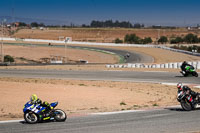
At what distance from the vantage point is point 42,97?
19.5 metres

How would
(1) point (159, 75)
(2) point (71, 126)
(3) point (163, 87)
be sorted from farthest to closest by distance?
1. (1) point (159, 75)
2. (3) point (163, 87)
3. (2) point (71, 126)

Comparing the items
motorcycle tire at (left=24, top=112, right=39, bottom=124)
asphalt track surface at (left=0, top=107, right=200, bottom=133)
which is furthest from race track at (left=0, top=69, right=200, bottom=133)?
motorcycle tire at (left=24, top=112, right=39, bottom=124)

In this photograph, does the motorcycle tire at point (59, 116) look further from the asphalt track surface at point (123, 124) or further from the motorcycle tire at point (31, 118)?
the motorcycle tire at point (31, 118)

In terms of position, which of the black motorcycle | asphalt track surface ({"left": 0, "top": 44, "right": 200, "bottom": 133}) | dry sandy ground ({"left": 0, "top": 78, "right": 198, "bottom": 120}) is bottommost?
dry sandy ground ({"left": 0, "top": 78, "right": 198, "bottom": 120})

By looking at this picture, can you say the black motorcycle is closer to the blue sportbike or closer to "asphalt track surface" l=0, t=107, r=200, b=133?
"asphalt track surface" l=0, t=107, r=200, b=133

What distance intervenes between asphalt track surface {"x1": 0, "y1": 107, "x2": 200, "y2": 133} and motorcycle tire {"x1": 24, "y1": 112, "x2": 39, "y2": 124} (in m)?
0.18

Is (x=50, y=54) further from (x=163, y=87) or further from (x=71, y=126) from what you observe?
(x=71, y=126)

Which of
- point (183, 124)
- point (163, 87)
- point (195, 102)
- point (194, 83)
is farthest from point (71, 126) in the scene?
point (194, 83)

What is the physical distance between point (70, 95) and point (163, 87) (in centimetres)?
739

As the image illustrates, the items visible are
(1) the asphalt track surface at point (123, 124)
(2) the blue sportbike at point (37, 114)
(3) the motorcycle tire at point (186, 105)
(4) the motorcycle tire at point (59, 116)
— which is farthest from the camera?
(3) the motorcycle tire at point (186, 105)

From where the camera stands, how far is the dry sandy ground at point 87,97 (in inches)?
655

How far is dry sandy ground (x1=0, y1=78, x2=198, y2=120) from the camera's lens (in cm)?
1662

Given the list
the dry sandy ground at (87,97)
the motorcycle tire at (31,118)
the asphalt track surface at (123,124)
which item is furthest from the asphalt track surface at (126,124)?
the dry sandy ground at (87,97)

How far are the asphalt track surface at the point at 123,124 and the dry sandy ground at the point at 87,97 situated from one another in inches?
72.7
